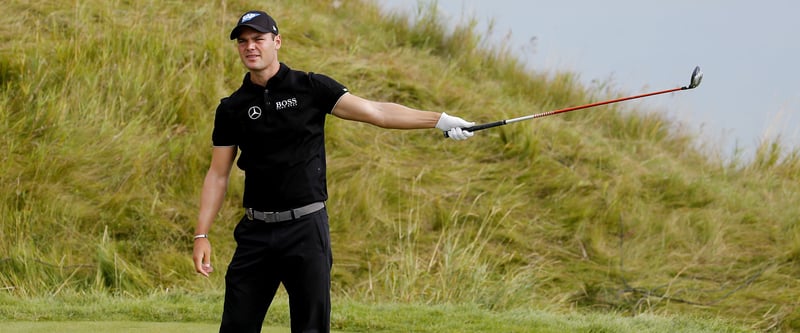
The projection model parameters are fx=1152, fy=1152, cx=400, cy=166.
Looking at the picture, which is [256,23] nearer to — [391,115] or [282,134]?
[282,134]

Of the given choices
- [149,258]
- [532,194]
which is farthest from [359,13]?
[149,258]

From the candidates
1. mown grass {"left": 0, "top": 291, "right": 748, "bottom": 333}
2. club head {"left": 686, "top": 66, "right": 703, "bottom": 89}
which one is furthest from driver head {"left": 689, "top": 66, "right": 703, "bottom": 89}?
mown grass {"left": 0, "top": 291, "right": 748, "bottom": 333}

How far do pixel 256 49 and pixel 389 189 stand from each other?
7.19 metres

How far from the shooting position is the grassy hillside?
10.6 metres

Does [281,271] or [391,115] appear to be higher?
[391,115]

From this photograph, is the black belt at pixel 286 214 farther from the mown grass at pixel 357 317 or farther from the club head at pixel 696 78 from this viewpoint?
the mown grass at pixel 357 317

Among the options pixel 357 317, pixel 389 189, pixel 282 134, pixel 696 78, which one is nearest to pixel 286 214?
pixel 282 134

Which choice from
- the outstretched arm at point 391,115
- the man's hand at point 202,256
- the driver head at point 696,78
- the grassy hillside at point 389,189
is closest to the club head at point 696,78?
Result: the driver head at point 696,78

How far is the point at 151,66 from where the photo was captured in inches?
507

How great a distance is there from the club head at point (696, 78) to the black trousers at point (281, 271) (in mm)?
1810

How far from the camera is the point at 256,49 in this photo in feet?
16.2

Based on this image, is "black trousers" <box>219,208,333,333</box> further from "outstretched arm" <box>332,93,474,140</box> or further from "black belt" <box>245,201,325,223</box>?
"outstretched arm" <box>332,93,474,140</box>

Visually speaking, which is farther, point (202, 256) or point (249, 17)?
point (202, 256)

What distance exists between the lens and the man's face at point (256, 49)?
194 inches
